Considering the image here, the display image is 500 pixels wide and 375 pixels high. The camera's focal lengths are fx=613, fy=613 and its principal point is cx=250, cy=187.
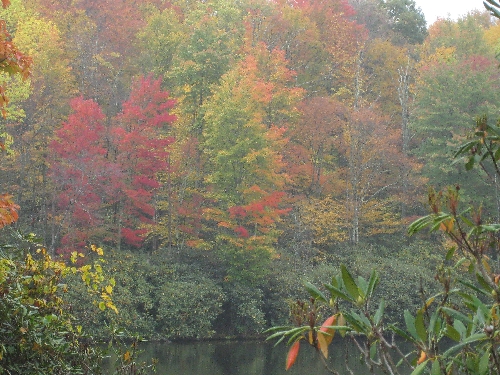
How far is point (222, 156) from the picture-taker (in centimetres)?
2045

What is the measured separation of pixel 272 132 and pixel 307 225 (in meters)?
4.05

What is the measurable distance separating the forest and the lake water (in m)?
0.82

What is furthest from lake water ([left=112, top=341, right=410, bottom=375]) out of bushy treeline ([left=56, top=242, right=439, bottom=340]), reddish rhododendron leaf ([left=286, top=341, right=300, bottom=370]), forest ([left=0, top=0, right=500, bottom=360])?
reddish rhododendron leaf ([left=286, top=341, right=300, bottom=370])

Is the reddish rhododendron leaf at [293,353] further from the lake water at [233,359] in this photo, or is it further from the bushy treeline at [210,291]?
the bushy treeline at [210,291]

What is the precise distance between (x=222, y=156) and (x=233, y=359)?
696 cm

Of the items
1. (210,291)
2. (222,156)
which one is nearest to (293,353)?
(210,291)

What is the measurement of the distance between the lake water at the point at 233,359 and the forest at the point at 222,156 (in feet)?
2.70

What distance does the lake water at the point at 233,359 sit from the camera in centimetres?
1471

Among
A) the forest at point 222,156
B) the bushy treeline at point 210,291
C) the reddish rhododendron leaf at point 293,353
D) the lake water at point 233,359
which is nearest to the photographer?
the reddish rhododendron leaf at point 293,353

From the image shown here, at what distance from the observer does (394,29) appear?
36938 millimetres

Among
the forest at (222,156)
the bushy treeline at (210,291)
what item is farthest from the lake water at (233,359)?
the forest at (222,156)

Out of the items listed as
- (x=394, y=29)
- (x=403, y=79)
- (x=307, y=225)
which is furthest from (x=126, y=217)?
(x=394, y=29)

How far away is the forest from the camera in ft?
63.8

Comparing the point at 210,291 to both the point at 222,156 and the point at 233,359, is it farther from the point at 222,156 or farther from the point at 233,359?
the point at 222,156
